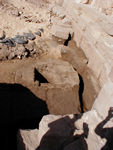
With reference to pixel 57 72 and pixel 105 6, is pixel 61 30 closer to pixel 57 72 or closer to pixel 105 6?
pixel 57 72

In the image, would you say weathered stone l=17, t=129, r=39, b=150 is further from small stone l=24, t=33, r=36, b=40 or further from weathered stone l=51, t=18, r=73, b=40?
weathered stone l=51, t=18, r=73, b=40

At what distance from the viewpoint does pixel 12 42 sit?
551 centimetres

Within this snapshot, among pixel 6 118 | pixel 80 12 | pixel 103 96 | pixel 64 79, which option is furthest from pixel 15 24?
pixel 103 96

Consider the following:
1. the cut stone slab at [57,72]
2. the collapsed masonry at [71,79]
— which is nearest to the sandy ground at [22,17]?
the collapsed masonry at [71,79]

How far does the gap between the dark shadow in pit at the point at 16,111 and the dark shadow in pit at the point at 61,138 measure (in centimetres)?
92

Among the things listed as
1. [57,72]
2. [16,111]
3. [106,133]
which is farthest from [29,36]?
[106,133]

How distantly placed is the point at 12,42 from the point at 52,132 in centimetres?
416

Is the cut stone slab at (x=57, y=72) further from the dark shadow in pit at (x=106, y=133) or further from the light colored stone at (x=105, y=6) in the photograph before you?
the light colored stone at (x=105, y=6)

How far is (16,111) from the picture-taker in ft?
11.1

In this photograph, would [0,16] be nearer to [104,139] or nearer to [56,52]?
[56,52]

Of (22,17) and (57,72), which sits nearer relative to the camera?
(57,72)

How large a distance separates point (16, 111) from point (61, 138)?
1.44 m

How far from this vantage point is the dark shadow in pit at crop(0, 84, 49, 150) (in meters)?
3.03

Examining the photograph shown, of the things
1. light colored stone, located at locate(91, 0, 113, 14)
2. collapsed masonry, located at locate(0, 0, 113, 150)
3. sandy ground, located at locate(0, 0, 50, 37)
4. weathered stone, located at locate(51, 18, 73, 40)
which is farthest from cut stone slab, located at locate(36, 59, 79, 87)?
light colored stone, located at locate(91, 0, 113, 14)
